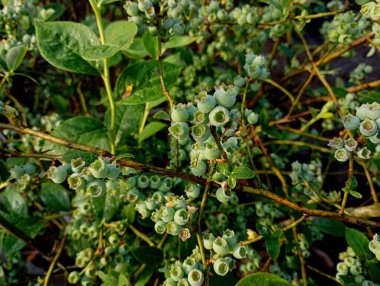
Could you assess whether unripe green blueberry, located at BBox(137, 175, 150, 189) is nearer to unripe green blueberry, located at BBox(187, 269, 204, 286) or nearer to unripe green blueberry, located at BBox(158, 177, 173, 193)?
unripe green blueberry, located at BBox(158, 177, 173, 193)

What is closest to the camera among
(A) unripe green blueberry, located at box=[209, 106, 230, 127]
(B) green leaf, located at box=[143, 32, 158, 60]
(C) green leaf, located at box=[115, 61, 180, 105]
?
(A) unripe green blueberry, located at box=[209, 106, 230, 127]

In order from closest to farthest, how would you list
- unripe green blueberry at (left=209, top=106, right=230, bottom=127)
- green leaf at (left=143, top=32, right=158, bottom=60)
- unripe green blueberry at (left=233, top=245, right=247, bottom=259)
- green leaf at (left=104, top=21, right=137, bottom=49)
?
unripe green blueberry at (left=209, top=106, right=230, bottom=127), unripe green blueberry at (left=233, top=245, right=247, bottom=259), green leaf at (left=104, top=21, right=137, bottom=49), green leaf at (left=143, top=32, right=158, bottom=60)

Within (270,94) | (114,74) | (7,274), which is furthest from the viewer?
(114,74)

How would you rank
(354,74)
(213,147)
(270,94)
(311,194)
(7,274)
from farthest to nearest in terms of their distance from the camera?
(270,94), (354,74), (7,274), (311,194), (213,147)

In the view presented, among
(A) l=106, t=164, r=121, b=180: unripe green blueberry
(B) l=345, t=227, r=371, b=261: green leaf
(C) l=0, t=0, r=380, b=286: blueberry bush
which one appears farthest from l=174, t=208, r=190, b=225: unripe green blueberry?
(B) l=345, t=227, r=371, b=261: green leaf

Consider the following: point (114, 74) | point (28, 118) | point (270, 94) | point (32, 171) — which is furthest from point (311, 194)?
point (114, 74)

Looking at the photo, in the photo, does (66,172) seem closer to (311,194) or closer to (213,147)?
(213,147)

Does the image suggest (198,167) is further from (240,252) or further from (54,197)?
(54,197)
